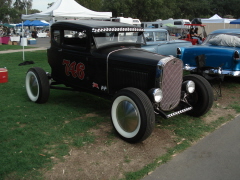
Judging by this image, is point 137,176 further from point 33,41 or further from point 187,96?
point 33,41

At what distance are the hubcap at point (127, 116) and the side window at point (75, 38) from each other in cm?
166

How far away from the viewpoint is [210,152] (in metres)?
3.89

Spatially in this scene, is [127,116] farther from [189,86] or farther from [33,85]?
[33,85]

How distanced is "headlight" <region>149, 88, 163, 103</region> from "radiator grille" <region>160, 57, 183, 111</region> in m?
0.20

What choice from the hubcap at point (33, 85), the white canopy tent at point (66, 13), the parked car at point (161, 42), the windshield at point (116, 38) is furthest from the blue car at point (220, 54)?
the white canopy tent at point (66, 13)

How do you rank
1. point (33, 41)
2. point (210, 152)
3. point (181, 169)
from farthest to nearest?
point (33, 41)
point (210, 152)
point (181, 169)

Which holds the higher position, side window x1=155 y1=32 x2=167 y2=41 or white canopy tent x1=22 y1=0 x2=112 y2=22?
white canopy tent x1=22 y1=0 x2=112 y2=22

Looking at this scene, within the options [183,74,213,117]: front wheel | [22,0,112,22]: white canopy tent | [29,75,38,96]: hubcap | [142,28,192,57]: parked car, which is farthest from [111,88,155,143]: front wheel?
[22,0,112,22]: white canopy tent

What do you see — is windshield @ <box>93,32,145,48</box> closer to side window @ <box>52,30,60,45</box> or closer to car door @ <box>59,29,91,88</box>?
car door @ <box>59,29,91,88</box>

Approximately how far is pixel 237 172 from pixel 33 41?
2497cm

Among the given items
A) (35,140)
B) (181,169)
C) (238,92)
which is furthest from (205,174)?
(238,92)

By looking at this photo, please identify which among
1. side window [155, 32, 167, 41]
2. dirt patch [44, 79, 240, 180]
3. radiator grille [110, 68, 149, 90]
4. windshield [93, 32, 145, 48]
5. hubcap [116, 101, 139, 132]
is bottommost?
dirt patch [44, 79, 240, 180]

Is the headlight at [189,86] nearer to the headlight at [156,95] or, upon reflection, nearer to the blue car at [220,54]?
the headlight at [156,95]

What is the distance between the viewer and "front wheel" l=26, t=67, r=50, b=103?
5.78 m
